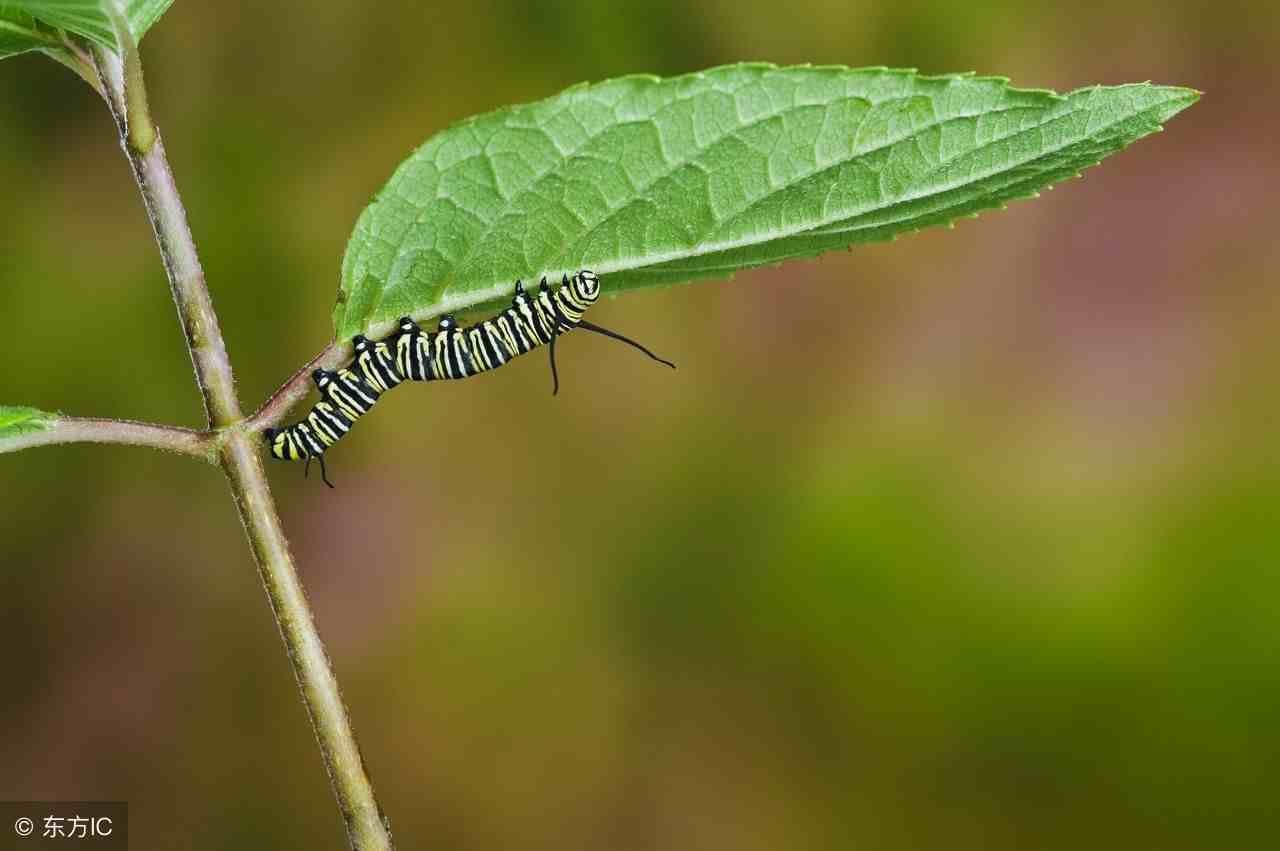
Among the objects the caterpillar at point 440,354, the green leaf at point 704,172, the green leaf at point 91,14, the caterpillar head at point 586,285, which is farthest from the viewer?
the caterpillar at point 440,354

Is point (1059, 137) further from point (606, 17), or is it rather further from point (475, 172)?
point (606, 17)

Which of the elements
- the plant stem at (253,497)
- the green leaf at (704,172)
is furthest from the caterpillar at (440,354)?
the plant stem at (253,497)

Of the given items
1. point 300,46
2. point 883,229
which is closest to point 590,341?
point 300,46

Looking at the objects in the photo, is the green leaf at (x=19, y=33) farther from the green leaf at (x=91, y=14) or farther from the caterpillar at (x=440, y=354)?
the caterpillar at (x=440, y=354)

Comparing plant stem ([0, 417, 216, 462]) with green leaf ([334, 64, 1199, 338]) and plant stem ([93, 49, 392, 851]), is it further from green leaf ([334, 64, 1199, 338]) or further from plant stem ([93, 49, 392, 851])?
green leaf ([334, 64, 1199, 338])

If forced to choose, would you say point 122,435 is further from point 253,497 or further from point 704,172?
A: point 704,172

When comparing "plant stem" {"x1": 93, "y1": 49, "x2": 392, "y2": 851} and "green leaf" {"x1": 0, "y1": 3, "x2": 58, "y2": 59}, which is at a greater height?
"green leaf" {"x1": 0, "y1": 3, "x2": 58, "y2": 59}

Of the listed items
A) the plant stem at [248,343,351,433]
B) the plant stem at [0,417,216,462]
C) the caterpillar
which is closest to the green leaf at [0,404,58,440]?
the plant stem at [0,417,216,462]
